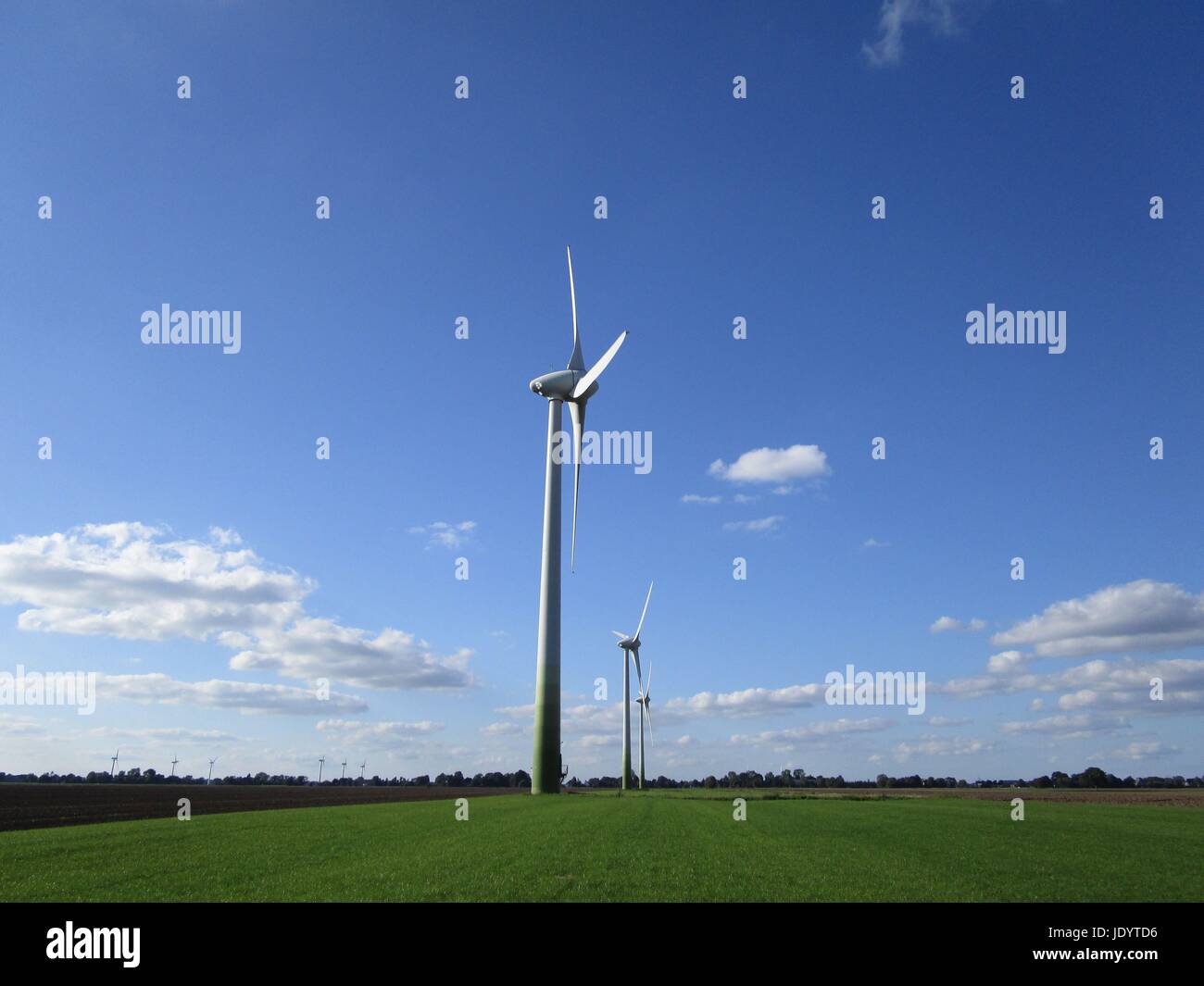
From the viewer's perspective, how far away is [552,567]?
261 feet

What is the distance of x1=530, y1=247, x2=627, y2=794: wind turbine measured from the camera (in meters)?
77.7

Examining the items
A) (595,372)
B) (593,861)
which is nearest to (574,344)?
(595,372)

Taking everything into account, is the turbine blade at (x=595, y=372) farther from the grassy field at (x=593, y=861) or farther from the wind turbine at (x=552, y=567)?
the grassy field at (x=593, y=861)

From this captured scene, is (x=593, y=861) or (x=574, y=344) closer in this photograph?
(x=593, y=861)

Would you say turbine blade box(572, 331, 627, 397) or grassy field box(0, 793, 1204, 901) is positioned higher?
turbine blade box(572, 331, 627, 397)

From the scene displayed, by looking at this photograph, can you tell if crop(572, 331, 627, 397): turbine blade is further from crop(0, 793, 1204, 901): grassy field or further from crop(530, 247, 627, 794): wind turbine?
crop(0, 793, 1204, 901): grassy field

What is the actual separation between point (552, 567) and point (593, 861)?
2098 inches

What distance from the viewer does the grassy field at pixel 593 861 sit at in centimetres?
2088

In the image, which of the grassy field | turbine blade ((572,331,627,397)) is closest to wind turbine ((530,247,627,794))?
turbine blade ((572,331,627,397))

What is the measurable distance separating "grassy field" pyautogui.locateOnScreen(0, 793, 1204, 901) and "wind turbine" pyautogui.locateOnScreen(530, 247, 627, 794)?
3024 centimetres

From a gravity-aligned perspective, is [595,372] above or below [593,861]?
above

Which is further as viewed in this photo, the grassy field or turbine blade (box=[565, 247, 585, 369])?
turbine blade (box=[565, 247, 585, 369])

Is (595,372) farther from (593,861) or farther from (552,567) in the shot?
(593,861)
